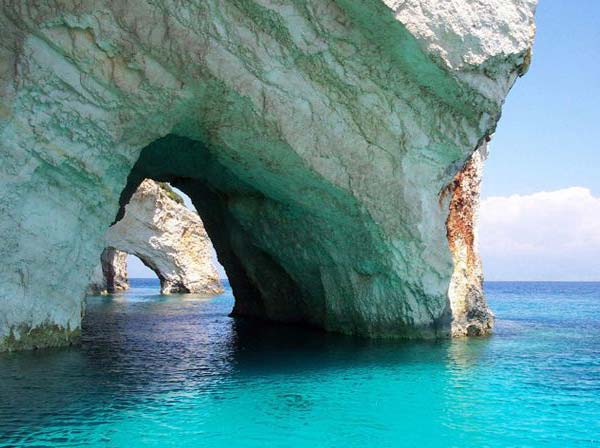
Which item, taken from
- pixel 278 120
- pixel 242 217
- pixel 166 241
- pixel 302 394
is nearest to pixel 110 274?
pixel 166 241

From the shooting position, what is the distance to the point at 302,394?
10.4 m

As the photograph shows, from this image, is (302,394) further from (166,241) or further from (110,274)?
(110,274)

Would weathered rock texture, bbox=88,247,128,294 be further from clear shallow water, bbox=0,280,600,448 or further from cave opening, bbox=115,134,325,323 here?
clear shallow water, bbox=0,280,600,448

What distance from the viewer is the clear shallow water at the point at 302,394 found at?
8148 mm

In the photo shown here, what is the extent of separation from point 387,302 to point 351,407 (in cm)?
777

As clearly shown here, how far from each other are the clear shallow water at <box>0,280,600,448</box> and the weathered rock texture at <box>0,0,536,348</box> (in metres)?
1.95

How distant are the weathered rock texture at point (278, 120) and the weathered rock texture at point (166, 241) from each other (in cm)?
2911

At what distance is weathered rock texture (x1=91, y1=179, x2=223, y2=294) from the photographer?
150 ft

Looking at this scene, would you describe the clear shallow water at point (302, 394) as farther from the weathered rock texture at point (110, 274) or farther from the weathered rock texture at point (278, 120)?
the weathered rock texture at point (110, 274)

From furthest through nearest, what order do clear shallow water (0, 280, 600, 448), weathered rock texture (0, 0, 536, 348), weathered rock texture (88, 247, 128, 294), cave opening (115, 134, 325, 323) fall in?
weathered rock texture (88, 247, 128, 294), cave opening (115, 134, 325, 323), weathered rock texture (0, 0, 536, 348), clear shallow water (0, 280, 600, 448)

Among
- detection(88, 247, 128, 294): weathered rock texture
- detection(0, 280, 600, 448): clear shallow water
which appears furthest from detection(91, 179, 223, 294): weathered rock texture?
detection(0, 280, 600, 448): clear shallow water

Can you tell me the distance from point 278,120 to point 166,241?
35603 millimetres

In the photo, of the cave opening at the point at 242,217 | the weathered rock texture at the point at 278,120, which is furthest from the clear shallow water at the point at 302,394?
the cave opening at the point at 242,217

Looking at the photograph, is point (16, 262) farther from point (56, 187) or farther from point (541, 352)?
point (541, 352)
